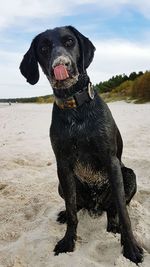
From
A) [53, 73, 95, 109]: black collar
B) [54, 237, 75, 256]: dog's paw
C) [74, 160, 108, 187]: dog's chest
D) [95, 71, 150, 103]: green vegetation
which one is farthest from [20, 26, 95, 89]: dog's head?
[95, 71, 150, 103]: green vegetation

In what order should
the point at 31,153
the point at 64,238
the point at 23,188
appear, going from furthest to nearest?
the point at 31,153 → the point at 23,188 → the point at 64,238

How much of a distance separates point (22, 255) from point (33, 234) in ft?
1.48

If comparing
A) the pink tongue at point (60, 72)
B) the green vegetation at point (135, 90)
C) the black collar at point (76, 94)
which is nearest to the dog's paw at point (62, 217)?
the black collar at point (76, 94)

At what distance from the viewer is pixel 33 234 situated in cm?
427

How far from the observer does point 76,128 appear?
3.73m

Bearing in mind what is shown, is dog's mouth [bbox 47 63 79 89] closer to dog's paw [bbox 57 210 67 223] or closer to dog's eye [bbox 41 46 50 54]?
dog's eye [bbox 41 46 50 54]

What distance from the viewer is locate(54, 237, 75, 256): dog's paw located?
394 cm

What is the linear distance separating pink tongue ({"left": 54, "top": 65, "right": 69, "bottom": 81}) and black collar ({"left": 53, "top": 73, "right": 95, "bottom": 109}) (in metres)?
0.32

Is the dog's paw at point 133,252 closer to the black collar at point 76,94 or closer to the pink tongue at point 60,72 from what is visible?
the black collar at point 76,94

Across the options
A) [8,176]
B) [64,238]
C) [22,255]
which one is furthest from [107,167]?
[8,176]

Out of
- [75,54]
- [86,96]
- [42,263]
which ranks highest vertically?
[75,54]

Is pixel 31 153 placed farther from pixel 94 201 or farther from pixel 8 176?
pixel 94 201

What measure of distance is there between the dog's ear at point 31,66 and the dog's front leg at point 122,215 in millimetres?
1087

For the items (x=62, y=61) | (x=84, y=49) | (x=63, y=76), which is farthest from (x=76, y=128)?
(x=84, y=49)
